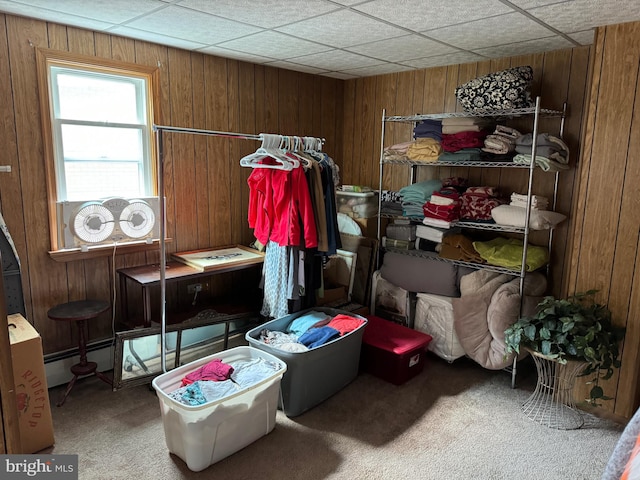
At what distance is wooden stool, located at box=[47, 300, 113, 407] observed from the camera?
278 cm

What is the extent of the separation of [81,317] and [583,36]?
11.3 feet

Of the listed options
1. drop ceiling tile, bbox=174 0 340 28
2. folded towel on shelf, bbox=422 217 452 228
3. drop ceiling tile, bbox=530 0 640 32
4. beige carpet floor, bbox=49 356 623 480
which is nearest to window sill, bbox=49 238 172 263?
beige carpet floor, bbox=49 356 623 480

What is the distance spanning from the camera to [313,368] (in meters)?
2.76

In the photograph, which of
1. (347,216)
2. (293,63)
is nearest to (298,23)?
(293,63)

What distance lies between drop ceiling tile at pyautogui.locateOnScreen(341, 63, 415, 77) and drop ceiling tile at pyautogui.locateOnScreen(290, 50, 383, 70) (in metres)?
0.11

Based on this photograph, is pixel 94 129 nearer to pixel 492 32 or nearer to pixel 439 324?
pixel 492 32

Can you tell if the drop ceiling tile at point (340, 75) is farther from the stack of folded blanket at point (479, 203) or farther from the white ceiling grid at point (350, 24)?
the stack of folded blanket at point (479, 203)

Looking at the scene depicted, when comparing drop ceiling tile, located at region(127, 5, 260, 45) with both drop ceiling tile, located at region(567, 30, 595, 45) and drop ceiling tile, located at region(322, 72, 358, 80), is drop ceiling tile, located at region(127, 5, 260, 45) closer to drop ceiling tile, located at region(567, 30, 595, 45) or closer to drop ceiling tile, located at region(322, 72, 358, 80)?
drop ceiling tile, located at region(322, 72, 358, 80)

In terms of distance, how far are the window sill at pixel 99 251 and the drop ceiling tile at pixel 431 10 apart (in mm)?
2095

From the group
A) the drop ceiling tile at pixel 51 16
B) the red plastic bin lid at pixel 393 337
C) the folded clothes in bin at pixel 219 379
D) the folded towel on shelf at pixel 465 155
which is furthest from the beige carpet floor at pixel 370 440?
the drop ceiling tile at pixel 51 16

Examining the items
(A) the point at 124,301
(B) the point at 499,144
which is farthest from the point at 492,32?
(A) the point at 124,301

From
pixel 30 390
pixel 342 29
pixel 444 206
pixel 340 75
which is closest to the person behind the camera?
pixel 30 390

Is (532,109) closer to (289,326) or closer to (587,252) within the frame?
(587,252)

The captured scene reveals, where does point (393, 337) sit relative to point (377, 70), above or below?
below
